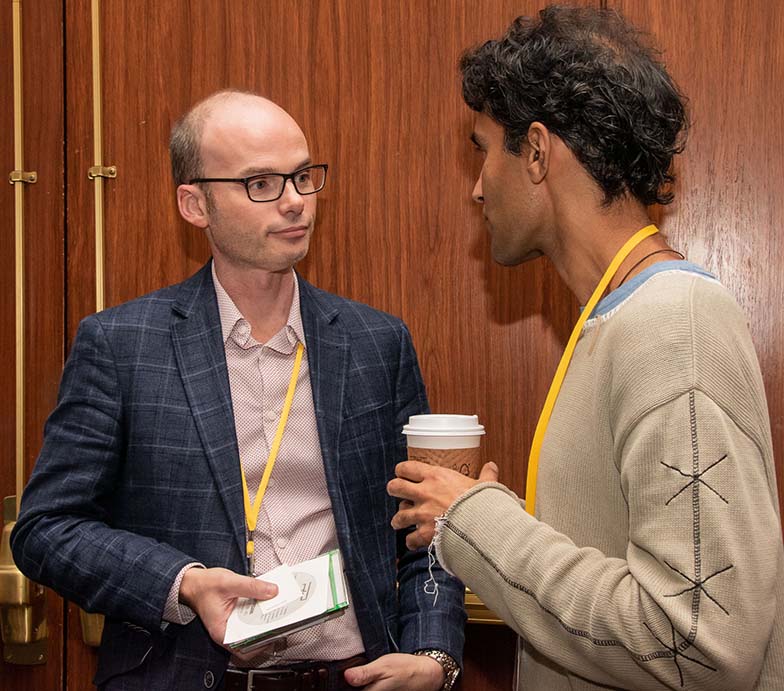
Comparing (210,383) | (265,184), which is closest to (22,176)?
(265,184)

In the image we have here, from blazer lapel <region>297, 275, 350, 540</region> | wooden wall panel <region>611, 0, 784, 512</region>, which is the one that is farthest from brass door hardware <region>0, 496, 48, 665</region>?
wooden wall panel <region>611, 0, 784, 512</region>

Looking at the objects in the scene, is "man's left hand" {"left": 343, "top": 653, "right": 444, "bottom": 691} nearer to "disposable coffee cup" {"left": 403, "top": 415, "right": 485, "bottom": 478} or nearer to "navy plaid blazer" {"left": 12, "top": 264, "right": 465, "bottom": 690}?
"navy plaid blazer" {"left": 12, "top": 264, "right": 465, "bottom": 690}

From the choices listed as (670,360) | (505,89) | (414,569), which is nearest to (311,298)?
(414,569)

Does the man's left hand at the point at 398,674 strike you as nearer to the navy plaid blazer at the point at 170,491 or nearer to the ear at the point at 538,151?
the navy plaid blazer at the point at 170,491

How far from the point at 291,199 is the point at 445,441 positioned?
728 mm

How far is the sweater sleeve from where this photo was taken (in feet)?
3.19

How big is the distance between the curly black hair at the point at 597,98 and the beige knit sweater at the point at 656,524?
0.22 meters

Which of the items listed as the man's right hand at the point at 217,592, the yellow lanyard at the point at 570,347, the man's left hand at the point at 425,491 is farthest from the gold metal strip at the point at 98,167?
the yellow lanyard at the point at 570,347

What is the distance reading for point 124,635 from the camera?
1708 millimetres

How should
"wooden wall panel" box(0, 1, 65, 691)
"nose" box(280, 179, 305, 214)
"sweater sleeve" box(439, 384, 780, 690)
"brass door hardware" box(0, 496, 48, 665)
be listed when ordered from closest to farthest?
"sweater sleeve" box(439, 384, 780, 690) < "nose" box(280, 179, 305, 214) < "brass door hardware" box(0, 496, 48, 665) < "wooden wall panel" box(0, 1, 65, 691)

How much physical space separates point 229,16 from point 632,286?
1.80 m

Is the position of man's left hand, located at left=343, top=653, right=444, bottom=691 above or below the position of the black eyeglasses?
below

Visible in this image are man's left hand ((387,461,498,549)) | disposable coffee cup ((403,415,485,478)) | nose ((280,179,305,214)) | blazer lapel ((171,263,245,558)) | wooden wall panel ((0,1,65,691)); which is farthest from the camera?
wooden wall panel ((0,1,65,691))

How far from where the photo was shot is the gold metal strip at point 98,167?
2551 mm
